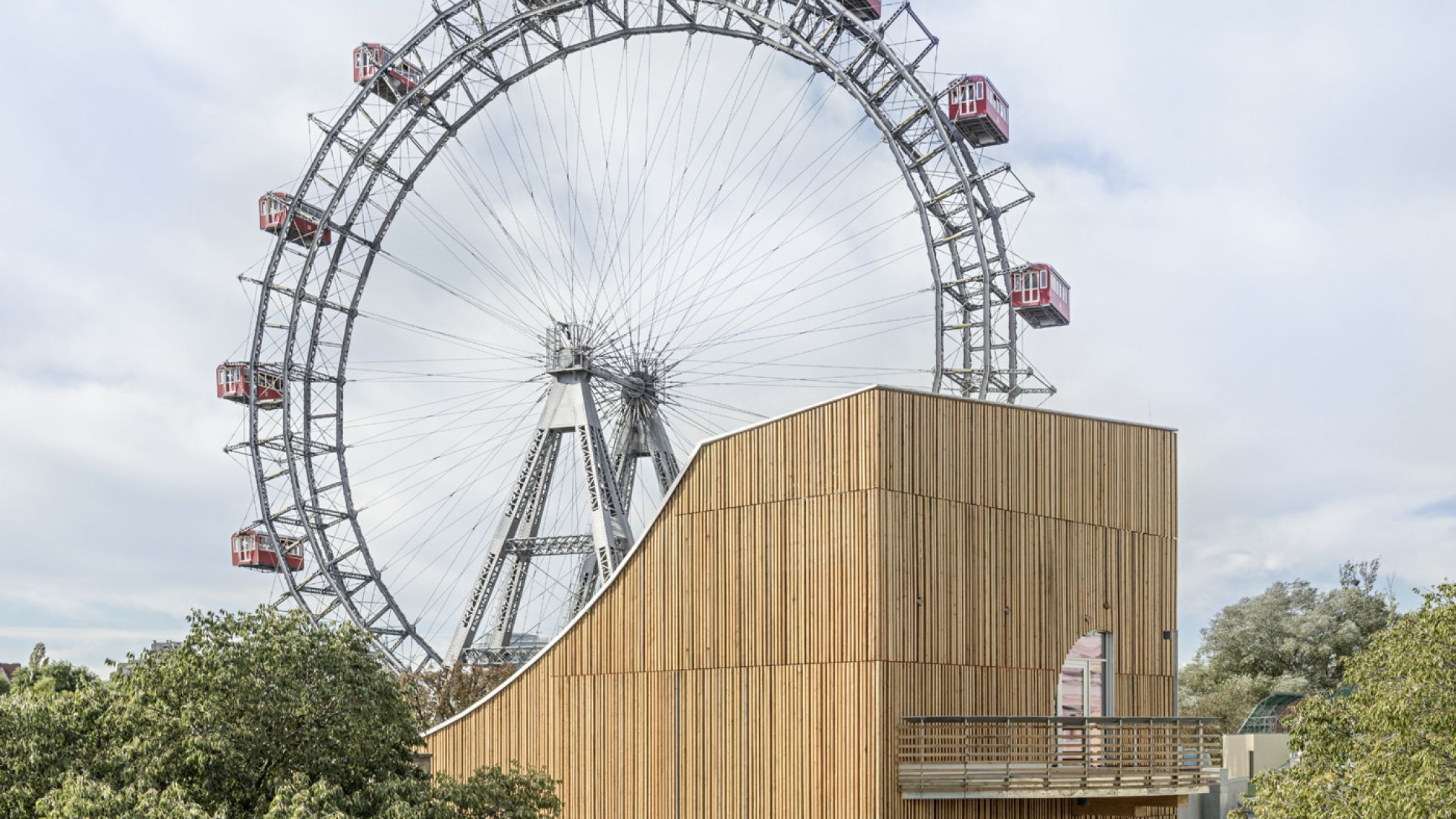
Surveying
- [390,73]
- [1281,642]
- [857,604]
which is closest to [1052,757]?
[857,604]

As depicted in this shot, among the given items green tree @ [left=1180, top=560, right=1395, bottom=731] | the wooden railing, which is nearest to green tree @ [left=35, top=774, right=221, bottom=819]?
the wooden railing

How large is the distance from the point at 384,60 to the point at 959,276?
1562 cm

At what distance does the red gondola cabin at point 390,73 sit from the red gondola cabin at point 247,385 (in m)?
7.87

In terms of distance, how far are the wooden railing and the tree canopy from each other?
4.83 m

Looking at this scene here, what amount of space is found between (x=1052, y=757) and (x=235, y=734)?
9387 millimetres

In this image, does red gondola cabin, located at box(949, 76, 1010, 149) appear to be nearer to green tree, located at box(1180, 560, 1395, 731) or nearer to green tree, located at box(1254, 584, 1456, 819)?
green tree, located at box(1254, 584, 1456, 819)

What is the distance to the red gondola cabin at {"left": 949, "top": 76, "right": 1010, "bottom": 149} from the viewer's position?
106 feet

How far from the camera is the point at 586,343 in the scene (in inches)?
1337

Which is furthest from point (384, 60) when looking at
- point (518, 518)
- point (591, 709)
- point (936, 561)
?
point (936, 561)

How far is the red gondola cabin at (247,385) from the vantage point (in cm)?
3944

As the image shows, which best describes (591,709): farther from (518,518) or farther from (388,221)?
(388,221)

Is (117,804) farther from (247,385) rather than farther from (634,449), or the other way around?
(247,385)

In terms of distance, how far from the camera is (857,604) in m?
18.0

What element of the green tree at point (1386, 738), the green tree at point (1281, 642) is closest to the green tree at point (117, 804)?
the green tree at point (1386, 738)
